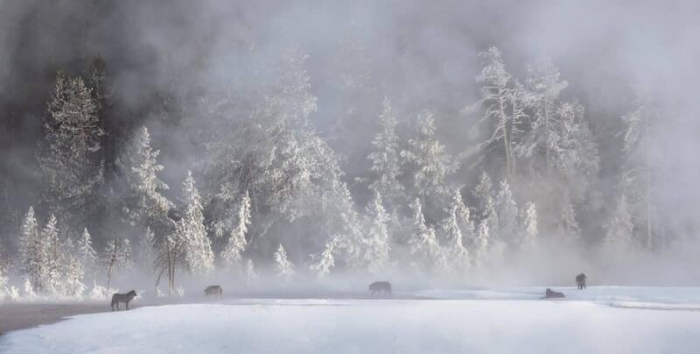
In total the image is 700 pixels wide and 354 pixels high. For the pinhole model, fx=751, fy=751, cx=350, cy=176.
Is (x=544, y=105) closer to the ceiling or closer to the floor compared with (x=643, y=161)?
closer to the ceiling

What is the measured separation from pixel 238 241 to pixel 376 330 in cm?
3173

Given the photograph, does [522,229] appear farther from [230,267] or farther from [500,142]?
[230,267]

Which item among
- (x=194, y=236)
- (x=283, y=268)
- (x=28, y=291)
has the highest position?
(x=194, y=236)

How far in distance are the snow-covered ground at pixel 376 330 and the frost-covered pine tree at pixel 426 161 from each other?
29.2 m

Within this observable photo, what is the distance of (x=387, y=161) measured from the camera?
2264 inches

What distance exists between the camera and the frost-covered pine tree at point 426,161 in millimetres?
58062

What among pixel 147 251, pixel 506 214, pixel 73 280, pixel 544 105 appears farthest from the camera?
pixel 544 105

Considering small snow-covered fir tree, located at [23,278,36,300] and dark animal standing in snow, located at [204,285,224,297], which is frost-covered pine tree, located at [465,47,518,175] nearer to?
dark animal standing in snow, located at [204,285,224,297]

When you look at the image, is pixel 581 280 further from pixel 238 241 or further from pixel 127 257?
pixel 127 257

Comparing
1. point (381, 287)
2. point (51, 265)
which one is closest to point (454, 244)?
point (381, 287)

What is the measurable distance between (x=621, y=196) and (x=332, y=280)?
919 inches

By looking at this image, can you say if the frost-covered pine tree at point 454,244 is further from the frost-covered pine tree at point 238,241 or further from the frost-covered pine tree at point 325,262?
the frost-covered pine tree at point 238,241

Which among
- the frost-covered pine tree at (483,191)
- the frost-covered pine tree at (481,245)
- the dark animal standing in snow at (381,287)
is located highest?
Answer: the frost-covered pine tree at (483,191)

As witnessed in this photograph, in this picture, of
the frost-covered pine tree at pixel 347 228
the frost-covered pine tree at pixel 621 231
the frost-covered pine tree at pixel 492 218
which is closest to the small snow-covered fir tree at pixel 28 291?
the frost-covered pine tree at pixel 347 228
